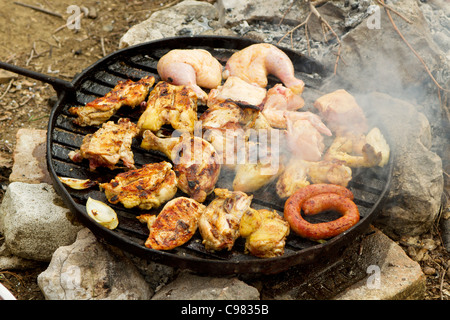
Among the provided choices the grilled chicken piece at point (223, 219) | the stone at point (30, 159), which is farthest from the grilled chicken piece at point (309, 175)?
the stone at point (30, 159)

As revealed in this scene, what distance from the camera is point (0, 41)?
21.9ft

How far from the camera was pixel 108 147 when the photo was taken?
3.80 meters

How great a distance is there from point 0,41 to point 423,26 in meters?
6.00

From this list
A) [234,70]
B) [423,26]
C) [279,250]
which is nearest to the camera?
[279,250]

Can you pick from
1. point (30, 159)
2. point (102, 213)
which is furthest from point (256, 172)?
point (30, 159)

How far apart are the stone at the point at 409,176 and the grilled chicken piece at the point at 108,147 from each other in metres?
2.43

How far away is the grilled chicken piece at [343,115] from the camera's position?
420 cm

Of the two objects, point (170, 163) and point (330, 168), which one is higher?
point (330, 168)

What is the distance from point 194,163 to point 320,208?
1.11 meters

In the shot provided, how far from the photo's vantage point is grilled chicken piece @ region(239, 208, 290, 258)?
128 inches

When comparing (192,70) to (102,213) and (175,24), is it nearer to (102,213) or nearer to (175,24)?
(102,213)
